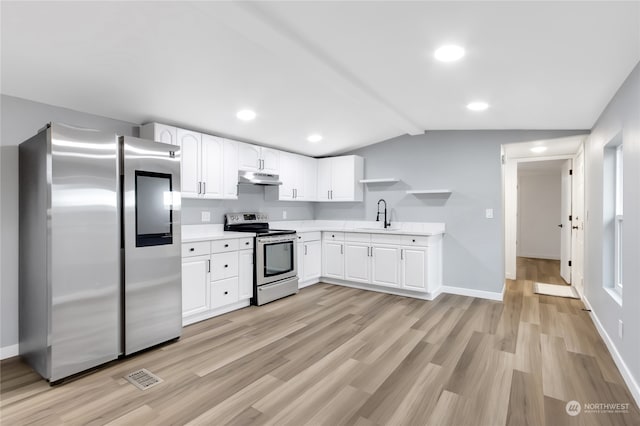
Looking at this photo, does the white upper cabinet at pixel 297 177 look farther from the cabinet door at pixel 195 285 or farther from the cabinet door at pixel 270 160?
the cabinet door at pixel 195 285

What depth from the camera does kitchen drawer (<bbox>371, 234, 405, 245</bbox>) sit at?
4668mm

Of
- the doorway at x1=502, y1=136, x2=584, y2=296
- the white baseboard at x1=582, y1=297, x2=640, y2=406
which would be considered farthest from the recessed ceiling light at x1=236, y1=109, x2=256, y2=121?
the white baseboard at x1=582, y1=297, x2=640, y2=406

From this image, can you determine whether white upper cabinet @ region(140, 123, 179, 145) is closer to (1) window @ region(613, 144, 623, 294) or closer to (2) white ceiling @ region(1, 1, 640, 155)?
(2) white ceiling @ region(1, 1, 640, 155)

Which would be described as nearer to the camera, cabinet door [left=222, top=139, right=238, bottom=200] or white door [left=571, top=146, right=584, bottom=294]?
cabinet door [left=222, top=139, right=238, bottom=200]

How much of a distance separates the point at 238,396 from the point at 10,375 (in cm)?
183

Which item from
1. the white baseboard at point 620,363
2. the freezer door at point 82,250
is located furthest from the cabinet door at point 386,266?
the freezer door at point 82,250

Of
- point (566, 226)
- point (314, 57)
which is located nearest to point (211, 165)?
point (314, 57)

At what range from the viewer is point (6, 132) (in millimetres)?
2801

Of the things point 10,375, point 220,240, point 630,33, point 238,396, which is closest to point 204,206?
point 220,240

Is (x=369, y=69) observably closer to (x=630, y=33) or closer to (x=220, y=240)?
A: (x=630, y=33)

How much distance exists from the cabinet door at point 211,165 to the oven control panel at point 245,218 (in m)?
0.48

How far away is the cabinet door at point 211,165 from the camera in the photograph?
402 centimetres

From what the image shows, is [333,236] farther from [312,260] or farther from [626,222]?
[626,222]

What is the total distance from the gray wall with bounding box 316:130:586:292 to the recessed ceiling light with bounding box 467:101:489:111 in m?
1.17
